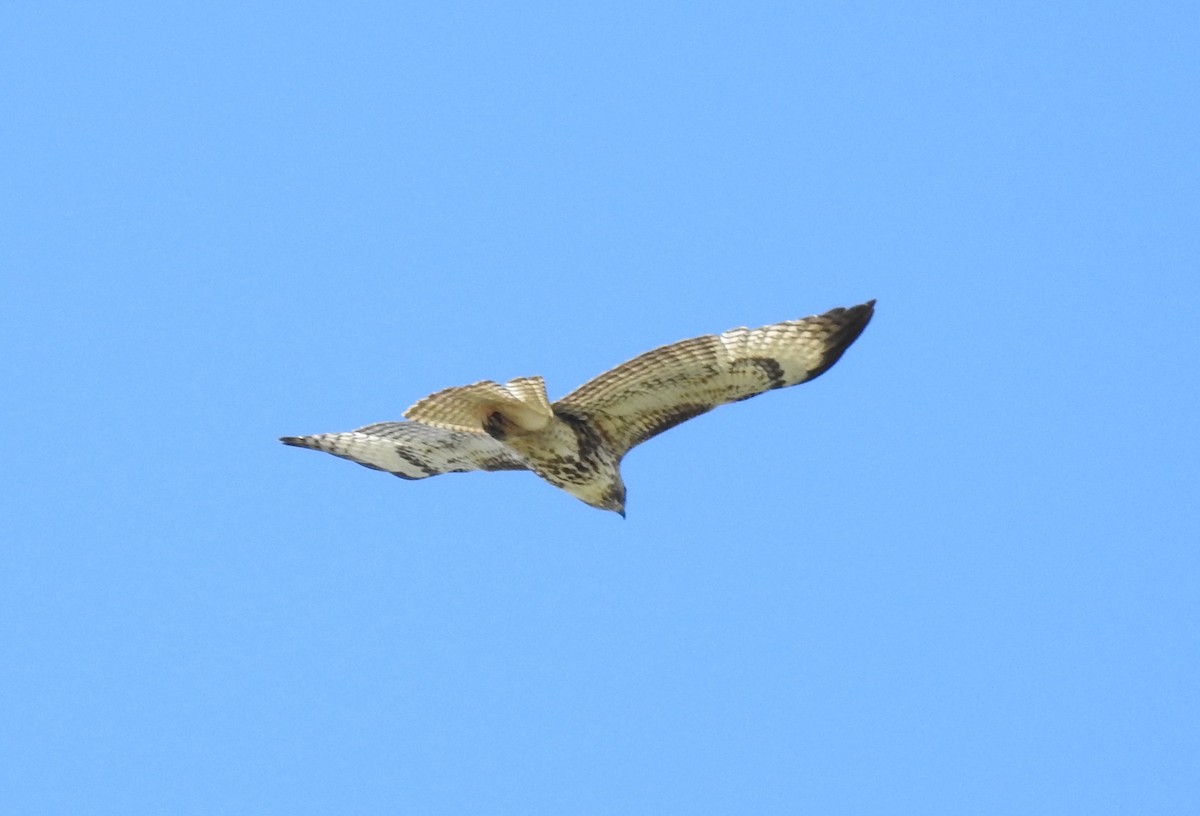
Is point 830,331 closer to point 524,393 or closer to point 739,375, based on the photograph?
point 739,375

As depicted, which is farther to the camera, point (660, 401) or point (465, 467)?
point (465, 467)

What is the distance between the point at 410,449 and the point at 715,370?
2.44m

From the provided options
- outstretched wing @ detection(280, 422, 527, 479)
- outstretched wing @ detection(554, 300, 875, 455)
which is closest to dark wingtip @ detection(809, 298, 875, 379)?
outstretched wing @ detection(554, 300, 875, 455)

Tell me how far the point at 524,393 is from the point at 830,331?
179 centimetres

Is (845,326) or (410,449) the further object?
(410,449)

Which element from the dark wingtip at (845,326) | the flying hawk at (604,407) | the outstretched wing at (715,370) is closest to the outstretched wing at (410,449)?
the flying hawk at (604,407)

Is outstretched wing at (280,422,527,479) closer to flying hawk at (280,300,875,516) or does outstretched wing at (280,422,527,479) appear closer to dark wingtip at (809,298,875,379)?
flying hawk at (280,300,875,516)

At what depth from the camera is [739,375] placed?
10.9 m

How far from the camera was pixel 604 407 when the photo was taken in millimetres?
11258

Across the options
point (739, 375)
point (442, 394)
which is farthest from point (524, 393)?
point (739, 375)

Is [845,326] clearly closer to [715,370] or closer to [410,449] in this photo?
[715,370]

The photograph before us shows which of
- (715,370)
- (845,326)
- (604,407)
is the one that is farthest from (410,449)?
(845,326)

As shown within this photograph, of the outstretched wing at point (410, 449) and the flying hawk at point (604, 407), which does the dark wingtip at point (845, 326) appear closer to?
the flying hawk at point (604, 407)

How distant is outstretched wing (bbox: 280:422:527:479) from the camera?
39.6 ft
